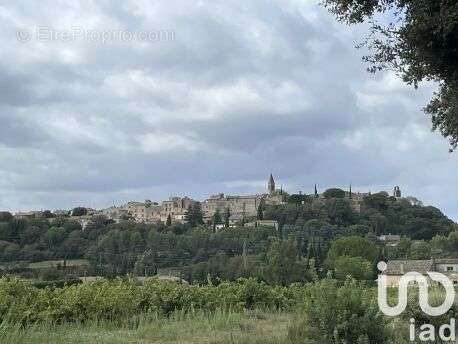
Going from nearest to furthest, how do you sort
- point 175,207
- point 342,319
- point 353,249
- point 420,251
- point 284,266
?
point 342,319
point 284,266
point 353,249
point 420,251
point 175,207

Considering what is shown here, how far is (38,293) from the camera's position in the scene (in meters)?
9.76

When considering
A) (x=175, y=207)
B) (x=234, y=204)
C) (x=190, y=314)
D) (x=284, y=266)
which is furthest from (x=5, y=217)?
(x=234, y=204)

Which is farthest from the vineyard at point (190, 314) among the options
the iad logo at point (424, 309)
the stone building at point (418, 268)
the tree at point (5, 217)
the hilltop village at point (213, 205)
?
the hilltop village at point (213, 205)

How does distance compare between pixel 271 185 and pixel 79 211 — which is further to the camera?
pixel 271 185

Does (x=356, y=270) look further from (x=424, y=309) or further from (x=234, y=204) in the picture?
(x=234, y=204)

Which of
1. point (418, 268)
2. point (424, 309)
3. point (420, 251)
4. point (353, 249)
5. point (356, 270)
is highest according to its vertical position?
point (424, 309)

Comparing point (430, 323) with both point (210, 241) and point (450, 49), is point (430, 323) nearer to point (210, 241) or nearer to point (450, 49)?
point (450, 49)

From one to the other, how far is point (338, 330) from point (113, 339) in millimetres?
2897

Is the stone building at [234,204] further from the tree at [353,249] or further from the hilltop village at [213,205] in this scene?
the tree at [353,249]

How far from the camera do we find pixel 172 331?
28.2 ft

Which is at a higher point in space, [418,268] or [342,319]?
[342,319]

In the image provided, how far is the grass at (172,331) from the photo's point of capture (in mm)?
7234

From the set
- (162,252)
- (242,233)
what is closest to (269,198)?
(242,233)

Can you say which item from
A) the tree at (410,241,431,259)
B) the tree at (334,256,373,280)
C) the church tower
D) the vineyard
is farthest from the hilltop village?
the vineyard
